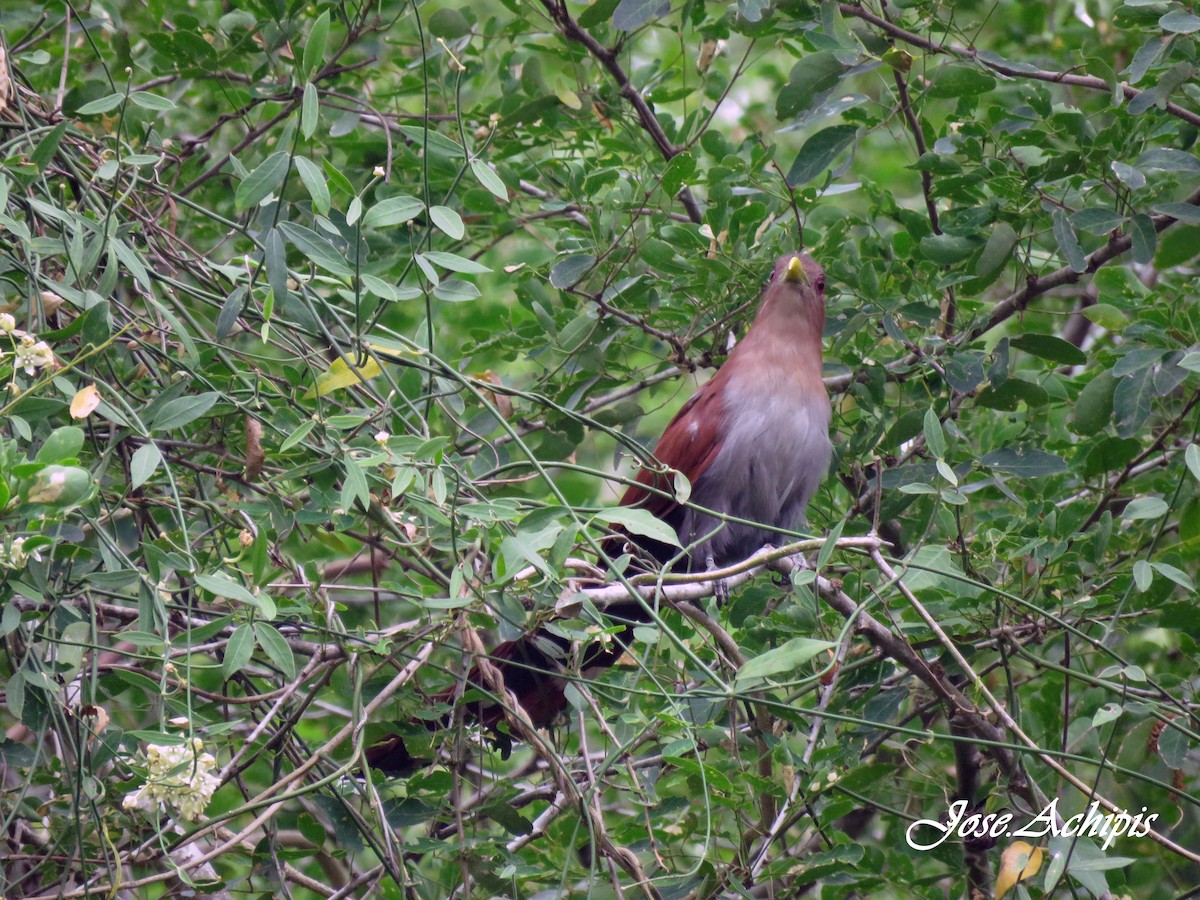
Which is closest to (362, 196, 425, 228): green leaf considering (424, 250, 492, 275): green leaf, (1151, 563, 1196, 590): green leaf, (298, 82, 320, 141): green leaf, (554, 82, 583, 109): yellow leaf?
(424, 250, 492, 275): green leaf

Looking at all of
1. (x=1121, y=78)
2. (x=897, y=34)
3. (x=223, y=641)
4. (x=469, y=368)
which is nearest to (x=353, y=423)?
(x=223, y=641)

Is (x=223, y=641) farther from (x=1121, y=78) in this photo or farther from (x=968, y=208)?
(x=1121, y=78)

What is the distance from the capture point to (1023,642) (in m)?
3.58

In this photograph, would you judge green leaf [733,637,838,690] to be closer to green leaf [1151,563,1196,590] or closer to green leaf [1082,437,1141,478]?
green leaf [1151,563,1196,590]

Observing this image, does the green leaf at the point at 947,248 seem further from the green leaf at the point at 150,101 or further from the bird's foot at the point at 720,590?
the green leaf at the point at 150,101

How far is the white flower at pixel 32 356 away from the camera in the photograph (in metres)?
2.34

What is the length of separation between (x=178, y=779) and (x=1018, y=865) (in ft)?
5.80

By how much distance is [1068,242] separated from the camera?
337 centimetres

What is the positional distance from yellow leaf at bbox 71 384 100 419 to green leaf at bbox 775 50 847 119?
83.4 inches

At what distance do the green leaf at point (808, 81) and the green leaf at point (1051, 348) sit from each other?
38.3 inches

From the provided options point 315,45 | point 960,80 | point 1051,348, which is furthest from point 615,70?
point 315,45

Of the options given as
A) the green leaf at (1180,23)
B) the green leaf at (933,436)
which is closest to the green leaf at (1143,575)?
the green leaf at (933,436)

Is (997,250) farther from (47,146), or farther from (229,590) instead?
(47,146)

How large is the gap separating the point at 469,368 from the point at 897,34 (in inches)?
85.3
